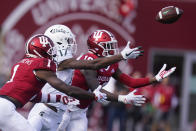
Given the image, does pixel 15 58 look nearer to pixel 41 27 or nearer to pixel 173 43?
pixel 41 27

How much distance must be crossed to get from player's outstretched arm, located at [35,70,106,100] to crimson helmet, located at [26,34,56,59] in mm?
299

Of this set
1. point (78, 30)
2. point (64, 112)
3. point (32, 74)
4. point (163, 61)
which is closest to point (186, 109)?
point (163, 61)

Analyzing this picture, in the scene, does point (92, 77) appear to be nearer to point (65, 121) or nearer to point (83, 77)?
point (83, 77)

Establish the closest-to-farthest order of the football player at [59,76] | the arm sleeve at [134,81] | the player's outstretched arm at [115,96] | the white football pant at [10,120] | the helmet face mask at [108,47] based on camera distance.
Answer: the white football pant at [10,120] → the player's outstretched arm at [115,96] → the football player at [59,76] → the helmet face mask at [108,47] → the arm sleeve at [134,81]

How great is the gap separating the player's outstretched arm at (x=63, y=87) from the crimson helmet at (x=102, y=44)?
95 cm

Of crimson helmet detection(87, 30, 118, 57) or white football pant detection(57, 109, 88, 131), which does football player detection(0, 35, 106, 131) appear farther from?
crimson helmet detection(87, 30, 118, 57)

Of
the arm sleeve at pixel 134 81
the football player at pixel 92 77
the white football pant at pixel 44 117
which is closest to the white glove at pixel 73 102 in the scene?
the football player at pixel 92 77

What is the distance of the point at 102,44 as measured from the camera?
618cm

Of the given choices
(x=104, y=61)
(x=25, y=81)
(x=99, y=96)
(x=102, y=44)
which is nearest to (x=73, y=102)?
(x=99, y=96)

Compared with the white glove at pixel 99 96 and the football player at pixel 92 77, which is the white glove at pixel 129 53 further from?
the football player at pixel 92 77

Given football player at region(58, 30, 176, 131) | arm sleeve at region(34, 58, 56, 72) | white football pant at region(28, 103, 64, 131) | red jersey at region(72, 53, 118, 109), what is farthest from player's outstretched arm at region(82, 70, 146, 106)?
arm sleeve at region(34, 58, 56, 72)

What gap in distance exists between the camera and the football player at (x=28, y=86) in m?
4.96

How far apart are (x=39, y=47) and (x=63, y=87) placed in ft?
1.76

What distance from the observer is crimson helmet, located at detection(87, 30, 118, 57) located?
20.3ft
